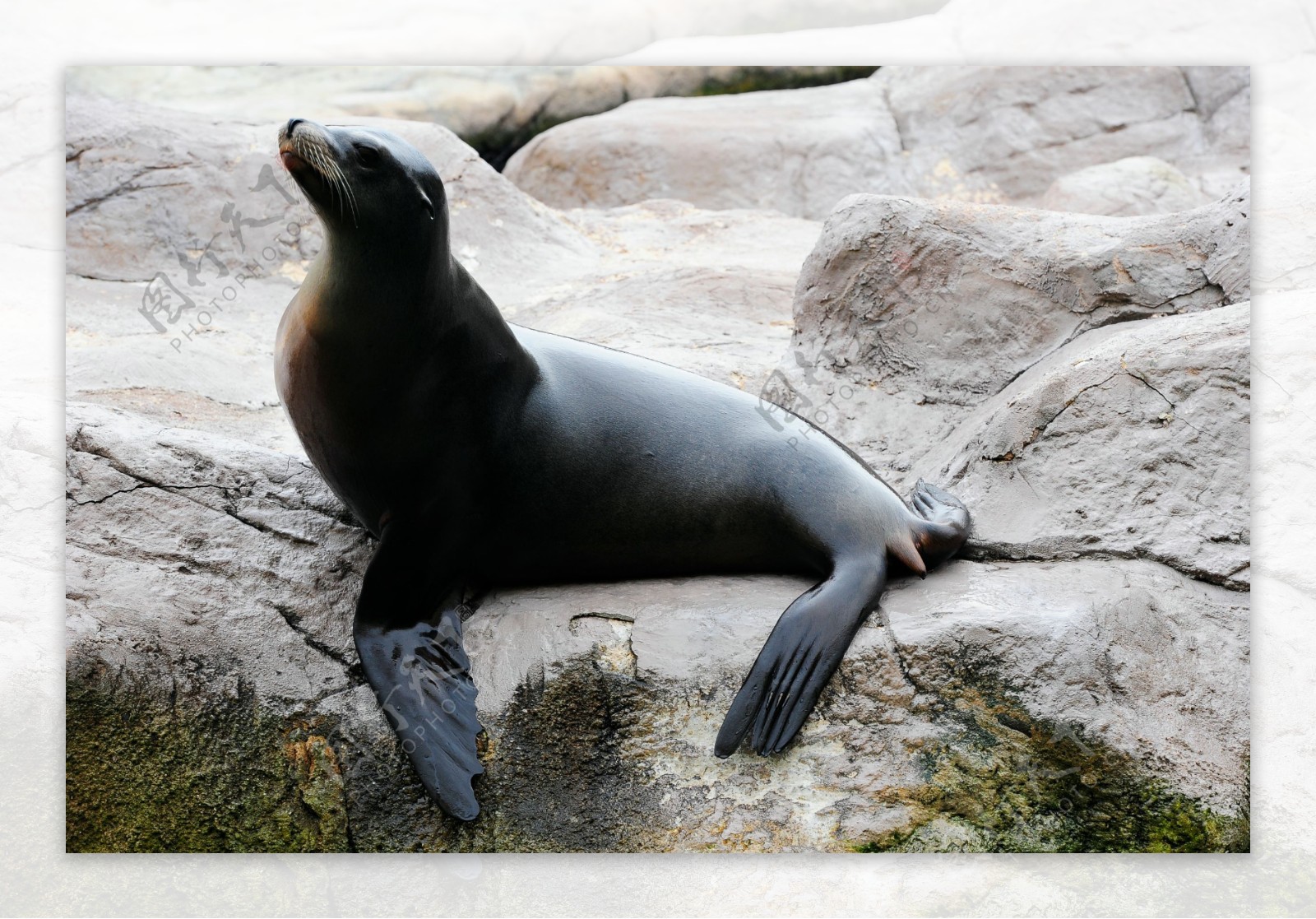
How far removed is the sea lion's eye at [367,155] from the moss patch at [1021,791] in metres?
1.76

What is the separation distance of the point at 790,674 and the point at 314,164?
154cm

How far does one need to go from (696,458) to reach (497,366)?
1.82 ft

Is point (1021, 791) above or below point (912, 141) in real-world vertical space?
below

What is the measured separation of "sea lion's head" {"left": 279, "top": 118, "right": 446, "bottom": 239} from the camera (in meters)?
2.92

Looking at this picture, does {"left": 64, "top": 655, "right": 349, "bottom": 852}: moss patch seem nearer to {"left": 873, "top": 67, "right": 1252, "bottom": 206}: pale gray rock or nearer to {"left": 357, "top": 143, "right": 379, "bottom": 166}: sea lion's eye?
{"left": 357, "top": 143, "right": 379, "bottom": 166}: sea lion's eye

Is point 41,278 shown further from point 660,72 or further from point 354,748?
point 660,72

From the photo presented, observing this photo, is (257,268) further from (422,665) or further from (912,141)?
(912,141)

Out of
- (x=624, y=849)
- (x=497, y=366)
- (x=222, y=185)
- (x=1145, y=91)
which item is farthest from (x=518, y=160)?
(x=624, y=849)

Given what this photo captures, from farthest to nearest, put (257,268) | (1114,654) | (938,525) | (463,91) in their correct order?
(463,91) → (257,268) → (938,525) → (1114,654)

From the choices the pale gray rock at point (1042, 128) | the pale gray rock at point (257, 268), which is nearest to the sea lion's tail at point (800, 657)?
the pale gray rock at point (257, 268)

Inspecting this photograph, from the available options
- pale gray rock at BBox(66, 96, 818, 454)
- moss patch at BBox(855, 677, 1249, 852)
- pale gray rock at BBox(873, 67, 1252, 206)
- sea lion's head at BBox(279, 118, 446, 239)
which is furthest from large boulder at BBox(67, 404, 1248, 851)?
pale gray rock at BBox(873, 67, 1252, 206)

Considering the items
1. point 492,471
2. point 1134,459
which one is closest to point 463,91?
point 492,471

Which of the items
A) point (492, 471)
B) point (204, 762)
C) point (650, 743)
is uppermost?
point (492, 471)

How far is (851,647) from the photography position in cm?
322
